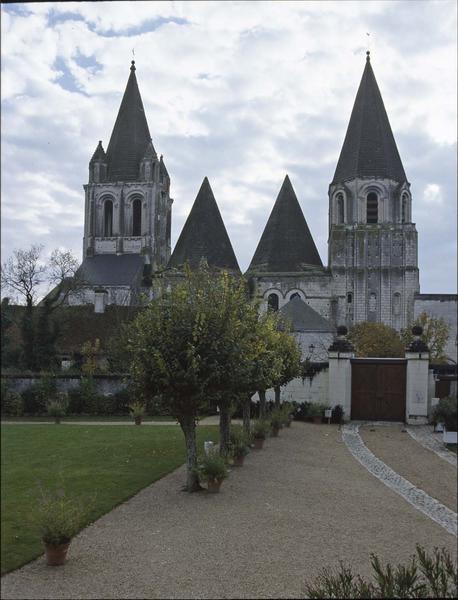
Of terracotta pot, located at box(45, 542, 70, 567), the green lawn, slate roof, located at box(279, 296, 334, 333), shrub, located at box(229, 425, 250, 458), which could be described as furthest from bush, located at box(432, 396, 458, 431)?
slate roof, located at box(279, 296, 334, 333)

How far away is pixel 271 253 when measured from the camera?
162 ft

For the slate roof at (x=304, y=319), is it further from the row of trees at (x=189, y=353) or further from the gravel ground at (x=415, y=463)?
the row of trees at (x=189, y=353)

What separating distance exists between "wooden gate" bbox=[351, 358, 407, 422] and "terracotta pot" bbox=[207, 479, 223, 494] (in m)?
13.7

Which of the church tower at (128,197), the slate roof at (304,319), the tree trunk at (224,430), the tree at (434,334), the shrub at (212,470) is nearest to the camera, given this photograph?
the shrub at (212,470)

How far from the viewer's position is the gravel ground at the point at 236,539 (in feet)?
21.5

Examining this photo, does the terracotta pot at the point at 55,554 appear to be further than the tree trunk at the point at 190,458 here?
No

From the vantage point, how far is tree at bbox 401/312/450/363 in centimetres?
4162

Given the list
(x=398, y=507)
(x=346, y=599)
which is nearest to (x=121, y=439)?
(x=398, y=507)

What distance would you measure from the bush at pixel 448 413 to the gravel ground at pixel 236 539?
6.51 metres

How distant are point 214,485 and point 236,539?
8.12ft

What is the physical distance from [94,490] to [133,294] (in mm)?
40912

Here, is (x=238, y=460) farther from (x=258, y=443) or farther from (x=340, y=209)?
(x=340, y=209)

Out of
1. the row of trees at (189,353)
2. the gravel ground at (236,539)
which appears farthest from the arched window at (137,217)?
the row of trees at (189,353)

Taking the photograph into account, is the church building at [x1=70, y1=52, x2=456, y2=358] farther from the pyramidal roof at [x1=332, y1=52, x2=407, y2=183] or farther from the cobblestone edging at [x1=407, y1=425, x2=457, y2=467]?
the cobblestone edging at [x1=407, y1=425, x2=457, y2=467]
